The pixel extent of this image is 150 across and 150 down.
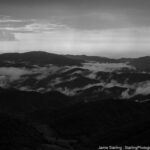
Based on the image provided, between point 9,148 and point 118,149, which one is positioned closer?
point 118,149

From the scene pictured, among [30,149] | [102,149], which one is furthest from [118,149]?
[30,149]

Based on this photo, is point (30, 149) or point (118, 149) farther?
point (30, 149)

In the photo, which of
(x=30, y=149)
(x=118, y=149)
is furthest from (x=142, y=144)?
(x=30, y=149)

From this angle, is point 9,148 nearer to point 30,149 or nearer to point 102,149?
point 30,149

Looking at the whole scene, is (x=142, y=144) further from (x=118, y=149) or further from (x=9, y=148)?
(x=9, y=148)

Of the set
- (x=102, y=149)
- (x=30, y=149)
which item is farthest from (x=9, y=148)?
(x=102, y=149)

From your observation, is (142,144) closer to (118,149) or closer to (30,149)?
(118,149)
